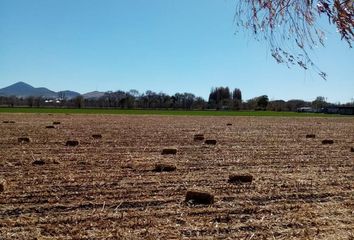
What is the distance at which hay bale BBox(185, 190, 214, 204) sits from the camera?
9.98m

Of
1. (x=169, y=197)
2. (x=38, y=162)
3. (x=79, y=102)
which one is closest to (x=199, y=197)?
(x=169, y=197)

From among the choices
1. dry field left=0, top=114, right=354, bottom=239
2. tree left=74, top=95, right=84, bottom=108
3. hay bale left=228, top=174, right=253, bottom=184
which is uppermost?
tree left=74, top=95, right=84, bottom=108

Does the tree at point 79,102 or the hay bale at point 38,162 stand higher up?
the tree at point 79,102

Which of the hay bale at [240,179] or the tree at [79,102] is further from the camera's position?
the tree at [79,102]

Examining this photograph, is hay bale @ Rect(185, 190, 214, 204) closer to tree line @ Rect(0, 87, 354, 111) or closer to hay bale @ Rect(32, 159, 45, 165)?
hay bale @ Rect(32, 159, 45, 165)

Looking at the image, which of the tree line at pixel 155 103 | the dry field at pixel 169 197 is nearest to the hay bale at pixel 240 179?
the dry field at pixel 169 197

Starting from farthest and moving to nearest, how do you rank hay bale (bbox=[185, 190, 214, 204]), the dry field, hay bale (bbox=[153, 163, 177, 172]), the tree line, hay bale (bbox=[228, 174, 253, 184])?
1. the tree line
2. hay bale (bbox=[153, 163, 177, 172])
3. hay bale (bbox=[228, 174, 253, 184])
4. hay bale (bbox=[185, 190, 214, 204])
5. the dry field

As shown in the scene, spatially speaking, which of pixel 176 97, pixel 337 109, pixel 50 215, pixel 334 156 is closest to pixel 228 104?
pixel 176 97

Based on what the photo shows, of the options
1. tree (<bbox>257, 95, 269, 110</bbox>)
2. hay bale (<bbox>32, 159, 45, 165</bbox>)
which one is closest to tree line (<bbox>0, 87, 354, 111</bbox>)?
tree (<bbox>257, 95, 269, 110</bbox>)

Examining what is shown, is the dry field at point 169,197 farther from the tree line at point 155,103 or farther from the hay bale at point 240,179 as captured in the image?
the tree line at point 155,103

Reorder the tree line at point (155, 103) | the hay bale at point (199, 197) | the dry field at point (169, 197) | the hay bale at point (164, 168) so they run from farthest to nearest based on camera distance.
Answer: the tree line at point (155, 103) → the hay bale at point (164, 168) → the hay bale at point (199, 197) → the dry field at point (169, 197)

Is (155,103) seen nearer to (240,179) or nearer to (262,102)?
(262,102)

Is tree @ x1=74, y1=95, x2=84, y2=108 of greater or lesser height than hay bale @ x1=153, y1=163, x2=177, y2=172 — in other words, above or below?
above

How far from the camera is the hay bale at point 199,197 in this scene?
998cm
